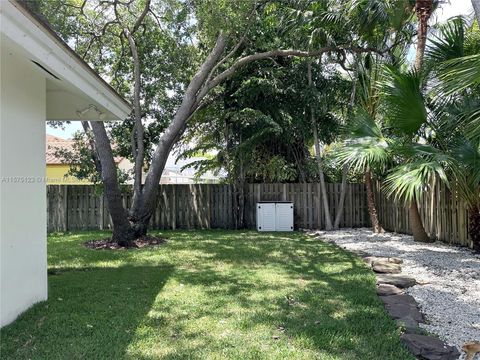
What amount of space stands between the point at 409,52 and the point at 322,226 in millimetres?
5437

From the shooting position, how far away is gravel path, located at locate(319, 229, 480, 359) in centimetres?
367

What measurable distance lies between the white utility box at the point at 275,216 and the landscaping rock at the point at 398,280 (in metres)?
6.39

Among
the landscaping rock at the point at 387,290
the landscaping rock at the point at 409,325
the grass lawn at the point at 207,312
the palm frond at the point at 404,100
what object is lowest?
the grass lawn at the point at 207,312

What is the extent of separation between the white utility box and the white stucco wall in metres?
7.93

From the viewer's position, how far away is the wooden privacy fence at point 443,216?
7.76m

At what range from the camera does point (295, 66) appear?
11.9 m

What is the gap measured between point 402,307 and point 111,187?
6.36 metres

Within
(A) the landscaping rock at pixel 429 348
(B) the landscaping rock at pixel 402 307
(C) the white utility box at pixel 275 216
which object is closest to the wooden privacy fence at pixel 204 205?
(C) the white utility box at pixel 275 216

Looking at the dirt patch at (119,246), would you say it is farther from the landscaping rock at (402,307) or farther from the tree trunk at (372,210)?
the landscaping rock at (402,307)

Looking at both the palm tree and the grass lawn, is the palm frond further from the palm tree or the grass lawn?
the grass lawn

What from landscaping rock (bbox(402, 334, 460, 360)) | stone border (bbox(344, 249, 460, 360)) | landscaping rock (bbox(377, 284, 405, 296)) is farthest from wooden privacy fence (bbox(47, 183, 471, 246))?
landscaping rock (bbox(402, 334, 460, 360))

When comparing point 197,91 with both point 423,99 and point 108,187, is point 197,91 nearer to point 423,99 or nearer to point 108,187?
point 108,187

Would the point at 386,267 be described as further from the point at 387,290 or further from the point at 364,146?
the point at 364,146

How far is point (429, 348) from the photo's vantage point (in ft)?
10.1
